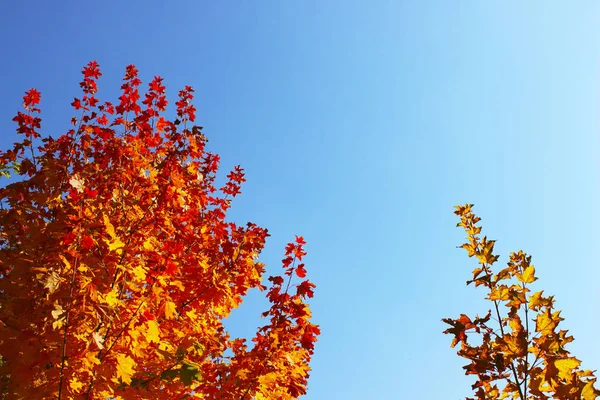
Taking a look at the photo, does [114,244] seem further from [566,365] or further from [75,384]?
[566,365]

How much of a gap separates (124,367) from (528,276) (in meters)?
3.81

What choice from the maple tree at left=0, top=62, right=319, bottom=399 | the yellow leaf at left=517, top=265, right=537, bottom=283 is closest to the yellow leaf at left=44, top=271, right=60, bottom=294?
the maple tree at left=0, top=62, right=319, bottom=399

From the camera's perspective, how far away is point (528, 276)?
9.62 ft

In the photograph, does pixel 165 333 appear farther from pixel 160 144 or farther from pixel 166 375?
pixel 160 144

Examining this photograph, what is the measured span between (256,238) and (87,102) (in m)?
3.58

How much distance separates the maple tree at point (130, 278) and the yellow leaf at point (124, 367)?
0.02 meters

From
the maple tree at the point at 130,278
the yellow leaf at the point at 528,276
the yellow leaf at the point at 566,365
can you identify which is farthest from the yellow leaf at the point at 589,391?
the maple tree at the point at 130,278

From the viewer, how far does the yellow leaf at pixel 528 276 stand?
2912 millimetres

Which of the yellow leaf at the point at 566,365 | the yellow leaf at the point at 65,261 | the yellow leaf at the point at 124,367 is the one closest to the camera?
the yellow leaf at the point at 566,365

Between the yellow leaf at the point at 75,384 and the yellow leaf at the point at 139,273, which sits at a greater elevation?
the yellow leaf at the point at 139,273

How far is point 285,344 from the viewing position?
5.30m

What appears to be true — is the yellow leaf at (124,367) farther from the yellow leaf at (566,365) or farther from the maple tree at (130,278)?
the yellow leaf at (566,365)

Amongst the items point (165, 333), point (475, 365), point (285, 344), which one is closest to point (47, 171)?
point (165, 333)

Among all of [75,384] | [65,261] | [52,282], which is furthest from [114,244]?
[75,384]
